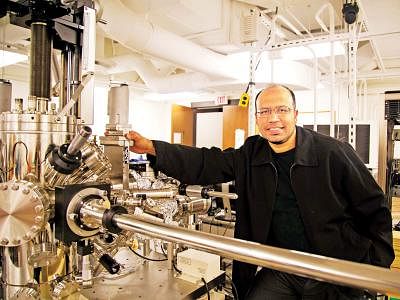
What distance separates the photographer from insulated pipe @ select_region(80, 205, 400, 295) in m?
0.39

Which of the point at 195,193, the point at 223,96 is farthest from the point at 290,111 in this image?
the point at 223,96

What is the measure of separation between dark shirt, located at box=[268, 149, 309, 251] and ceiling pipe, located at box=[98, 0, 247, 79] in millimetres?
1237

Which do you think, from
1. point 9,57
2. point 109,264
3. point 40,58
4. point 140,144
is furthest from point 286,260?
point 9,57

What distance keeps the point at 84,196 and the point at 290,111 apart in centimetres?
115

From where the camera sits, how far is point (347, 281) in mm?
410

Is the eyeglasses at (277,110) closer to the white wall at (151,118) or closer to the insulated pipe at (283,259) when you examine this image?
the insulated pipe at (283,259)

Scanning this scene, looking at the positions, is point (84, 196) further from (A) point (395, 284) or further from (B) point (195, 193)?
(B) point (195, 193)

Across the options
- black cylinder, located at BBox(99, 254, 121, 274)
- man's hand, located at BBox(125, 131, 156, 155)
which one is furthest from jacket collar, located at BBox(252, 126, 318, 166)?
black cylinder, located at BBox(99, 254, 121, 274)

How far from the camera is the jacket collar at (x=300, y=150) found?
4.78ft

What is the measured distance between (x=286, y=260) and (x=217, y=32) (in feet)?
9.31

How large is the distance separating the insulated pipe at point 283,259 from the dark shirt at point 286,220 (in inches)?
40.0

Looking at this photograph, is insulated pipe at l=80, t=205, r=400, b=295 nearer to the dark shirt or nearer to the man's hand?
the man's hand

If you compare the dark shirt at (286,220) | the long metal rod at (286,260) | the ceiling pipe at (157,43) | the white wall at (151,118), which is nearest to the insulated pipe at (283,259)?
the long metal rod at (286,260)

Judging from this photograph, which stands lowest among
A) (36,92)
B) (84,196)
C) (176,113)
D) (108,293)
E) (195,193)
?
(108,293)
